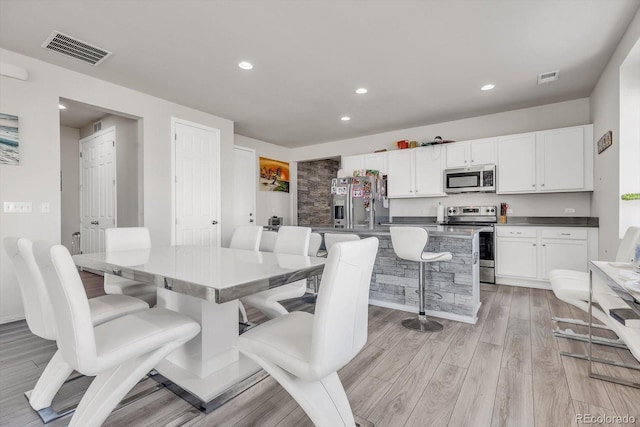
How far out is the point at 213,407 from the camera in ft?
5.12

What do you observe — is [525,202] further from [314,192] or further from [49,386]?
[49,386]

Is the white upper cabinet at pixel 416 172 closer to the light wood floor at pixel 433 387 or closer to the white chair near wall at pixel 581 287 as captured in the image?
the white chair near wall at pixel 581 287

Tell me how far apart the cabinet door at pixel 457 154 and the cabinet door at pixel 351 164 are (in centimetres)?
151

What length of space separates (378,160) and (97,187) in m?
4.77

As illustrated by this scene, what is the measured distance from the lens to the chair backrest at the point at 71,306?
1123mm

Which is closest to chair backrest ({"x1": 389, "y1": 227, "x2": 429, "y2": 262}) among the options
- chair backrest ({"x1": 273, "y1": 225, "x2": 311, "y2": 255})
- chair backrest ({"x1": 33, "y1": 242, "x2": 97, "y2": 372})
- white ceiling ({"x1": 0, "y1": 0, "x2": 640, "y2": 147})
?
chair backrest ({"x1": 273, "y1": 225, "x2": 311, "y2": 255})

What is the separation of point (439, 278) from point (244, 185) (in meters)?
4.10

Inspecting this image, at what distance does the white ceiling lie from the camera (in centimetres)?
225

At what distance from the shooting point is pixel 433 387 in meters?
1.77

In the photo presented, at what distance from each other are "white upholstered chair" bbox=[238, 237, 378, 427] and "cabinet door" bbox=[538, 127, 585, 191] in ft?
13.1

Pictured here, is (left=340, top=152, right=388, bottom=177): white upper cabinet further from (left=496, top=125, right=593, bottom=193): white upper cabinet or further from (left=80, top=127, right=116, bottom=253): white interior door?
(left=80, top=127, right=116, bottom=253): white interior door

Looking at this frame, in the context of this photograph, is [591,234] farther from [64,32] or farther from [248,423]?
[64,32]

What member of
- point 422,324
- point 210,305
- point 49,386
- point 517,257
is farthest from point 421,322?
point 49,386

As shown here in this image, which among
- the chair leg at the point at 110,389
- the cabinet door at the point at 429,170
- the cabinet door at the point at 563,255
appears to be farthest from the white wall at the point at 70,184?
the cabinet door at the point at 563,255
